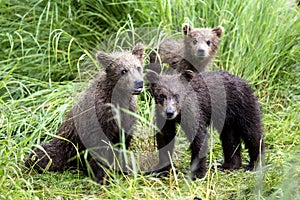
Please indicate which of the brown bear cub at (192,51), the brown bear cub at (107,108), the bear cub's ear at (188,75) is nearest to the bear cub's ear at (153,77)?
the brown bear cub at (107,108)

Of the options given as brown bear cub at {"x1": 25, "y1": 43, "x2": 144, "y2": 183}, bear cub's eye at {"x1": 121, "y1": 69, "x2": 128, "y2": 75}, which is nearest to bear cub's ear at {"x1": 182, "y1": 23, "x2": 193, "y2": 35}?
brown bear cub at {"x1": 25, "y1": 43, "x2": 144, "y2": 183}

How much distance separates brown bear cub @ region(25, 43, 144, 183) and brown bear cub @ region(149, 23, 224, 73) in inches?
56.1

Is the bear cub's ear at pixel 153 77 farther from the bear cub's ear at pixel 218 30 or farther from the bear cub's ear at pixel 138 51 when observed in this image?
the bear cub's ear at pixel 218 30

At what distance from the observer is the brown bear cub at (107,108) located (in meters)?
5.21

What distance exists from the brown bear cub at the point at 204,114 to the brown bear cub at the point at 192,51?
1.12m

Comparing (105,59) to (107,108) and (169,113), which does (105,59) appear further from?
(169,113)

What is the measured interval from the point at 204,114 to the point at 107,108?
2.67 feet

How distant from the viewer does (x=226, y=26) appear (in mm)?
7293

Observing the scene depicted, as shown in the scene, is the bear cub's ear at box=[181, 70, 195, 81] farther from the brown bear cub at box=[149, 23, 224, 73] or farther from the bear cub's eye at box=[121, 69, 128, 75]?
the brown bear cub at box=[149, 23, 224, 73]

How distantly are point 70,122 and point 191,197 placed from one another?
60.5 inches

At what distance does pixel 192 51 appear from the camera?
276 inches

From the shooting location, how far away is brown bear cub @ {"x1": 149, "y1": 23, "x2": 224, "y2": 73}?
687 centimetres

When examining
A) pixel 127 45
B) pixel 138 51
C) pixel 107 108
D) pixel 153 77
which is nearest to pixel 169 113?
pixel 153 77

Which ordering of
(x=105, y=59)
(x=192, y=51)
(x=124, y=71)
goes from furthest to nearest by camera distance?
(x=192, y=51), (x=105, y=59), (x=124, y=71)
